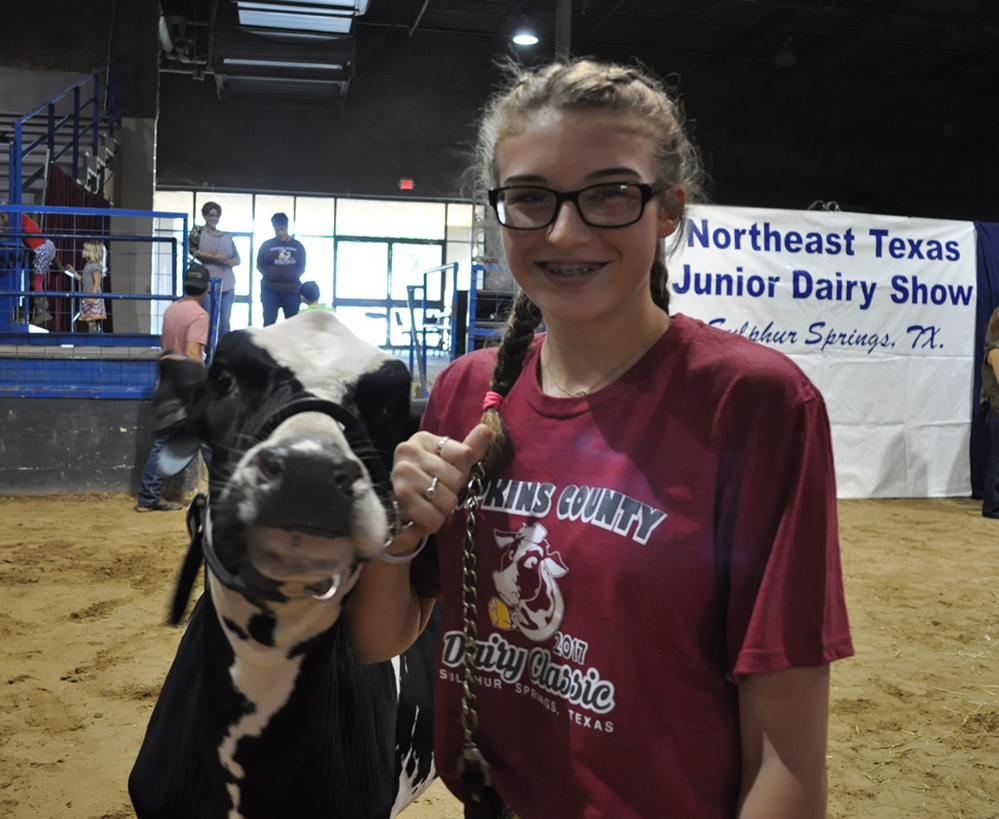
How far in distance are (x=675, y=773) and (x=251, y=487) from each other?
0.64 m

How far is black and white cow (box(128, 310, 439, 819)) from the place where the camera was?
1218 mm

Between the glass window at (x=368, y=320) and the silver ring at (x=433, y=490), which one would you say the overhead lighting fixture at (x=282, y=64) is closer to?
the glass window at (x=368, y=320)

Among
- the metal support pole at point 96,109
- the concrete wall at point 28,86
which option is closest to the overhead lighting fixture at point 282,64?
the concrete wall at point 28,86

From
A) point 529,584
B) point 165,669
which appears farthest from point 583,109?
point 165,669

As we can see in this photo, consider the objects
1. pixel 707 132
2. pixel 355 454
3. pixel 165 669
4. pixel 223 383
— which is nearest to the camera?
pixel 355 454

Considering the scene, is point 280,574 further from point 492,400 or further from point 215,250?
point 215,250

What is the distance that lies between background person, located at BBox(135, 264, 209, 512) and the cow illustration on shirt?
5.61m

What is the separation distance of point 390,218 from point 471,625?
17.5 meters

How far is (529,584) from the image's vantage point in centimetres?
114

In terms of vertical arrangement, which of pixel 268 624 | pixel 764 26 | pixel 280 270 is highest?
pixel 764 26

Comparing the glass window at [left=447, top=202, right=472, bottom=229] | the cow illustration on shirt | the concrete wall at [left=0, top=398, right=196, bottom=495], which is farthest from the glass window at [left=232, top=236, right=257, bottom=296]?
the cow illustration on shirt

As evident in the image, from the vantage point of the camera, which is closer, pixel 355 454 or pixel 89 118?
pixel 355 454

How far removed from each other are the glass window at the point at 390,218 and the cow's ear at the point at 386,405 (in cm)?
1676

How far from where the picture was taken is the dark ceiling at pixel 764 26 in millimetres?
15617
